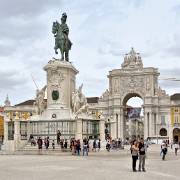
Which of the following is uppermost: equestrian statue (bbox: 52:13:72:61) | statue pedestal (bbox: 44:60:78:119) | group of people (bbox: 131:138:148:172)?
equestrian statue (bbox: 52:13:72:61)

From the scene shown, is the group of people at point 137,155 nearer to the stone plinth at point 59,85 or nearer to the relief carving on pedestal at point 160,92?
the stone plinth at point 59,85

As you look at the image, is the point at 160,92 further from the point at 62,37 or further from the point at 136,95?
the point at 62,37

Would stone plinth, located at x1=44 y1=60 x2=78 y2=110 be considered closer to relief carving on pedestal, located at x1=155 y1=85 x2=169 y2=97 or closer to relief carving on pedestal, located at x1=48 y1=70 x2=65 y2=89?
relief carving on pedestal, located at x1=48 y1=70 x2=65 y2=89

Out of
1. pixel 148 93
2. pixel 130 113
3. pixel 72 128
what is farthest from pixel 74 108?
pixel 148 93

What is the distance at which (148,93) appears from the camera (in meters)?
104

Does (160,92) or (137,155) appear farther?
(160,92)

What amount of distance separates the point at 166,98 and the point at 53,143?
77.5m

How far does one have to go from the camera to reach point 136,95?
108 meters

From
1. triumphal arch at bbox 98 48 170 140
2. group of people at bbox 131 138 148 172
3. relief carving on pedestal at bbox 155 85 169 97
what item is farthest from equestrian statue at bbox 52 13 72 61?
relief carving on pedestal at bbox 155 85 169 97

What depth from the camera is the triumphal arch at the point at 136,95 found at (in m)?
103

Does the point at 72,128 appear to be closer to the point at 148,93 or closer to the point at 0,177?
the point at 0,177

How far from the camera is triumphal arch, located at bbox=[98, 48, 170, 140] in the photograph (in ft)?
337

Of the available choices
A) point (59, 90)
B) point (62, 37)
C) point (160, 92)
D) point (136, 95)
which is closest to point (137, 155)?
point (59, 90)

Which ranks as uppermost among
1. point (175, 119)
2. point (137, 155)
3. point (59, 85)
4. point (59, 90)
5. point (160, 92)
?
point (160, 92)
